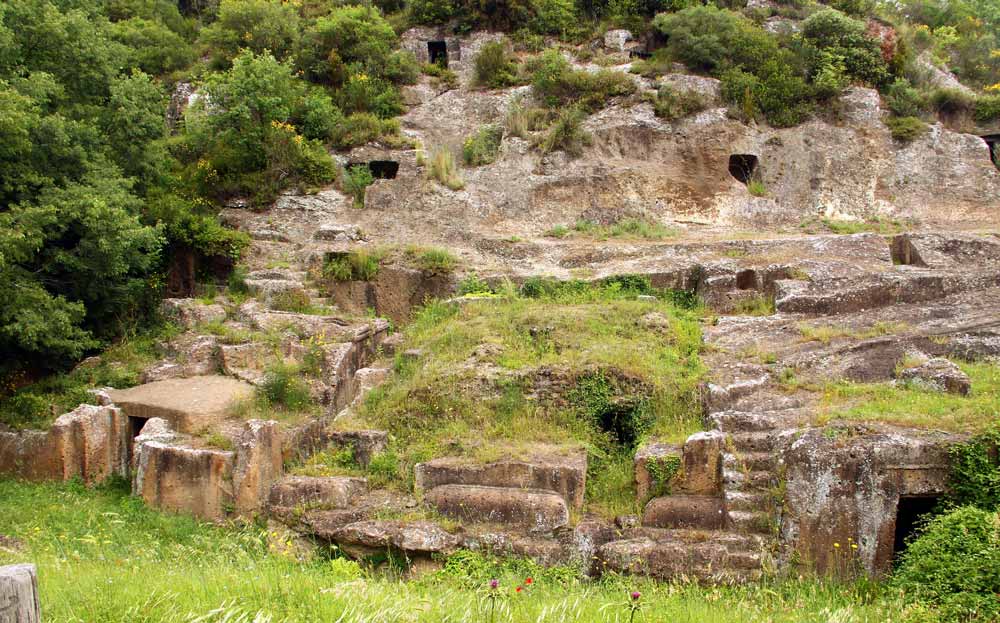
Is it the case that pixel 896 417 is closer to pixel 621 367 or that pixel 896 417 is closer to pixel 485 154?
pixel 621 367

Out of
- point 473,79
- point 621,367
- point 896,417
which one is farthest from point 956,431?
point 473,79

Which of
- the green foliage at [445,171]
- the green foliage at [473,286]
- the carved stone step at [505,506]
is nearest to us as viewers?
the carved stone step at [505,506]

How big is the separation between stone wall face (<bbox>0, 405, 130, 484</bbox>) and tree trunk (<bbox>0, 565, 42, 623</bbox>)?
9.26m

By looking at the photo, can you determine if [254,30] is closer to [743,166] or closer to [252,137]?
[252,137]

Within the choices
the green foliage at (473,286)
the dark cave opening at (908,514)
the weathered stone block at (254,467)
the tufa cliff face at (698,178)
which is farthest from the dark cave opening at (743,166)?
the weathered stone block at (254,467)

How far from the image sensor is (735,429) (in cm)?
A: 948

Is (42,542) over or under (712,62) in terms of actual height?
under

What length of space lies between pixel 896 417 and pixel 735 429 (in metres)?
1.84

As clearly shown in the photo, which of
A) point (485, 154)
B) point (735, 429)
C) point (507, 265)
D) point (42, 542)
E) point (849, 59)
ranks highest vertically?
point (849, 59)

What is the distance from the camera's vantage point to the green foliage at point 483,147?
66.3ft

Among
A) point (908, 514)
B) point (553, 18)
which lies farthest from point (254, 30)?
point (908, 514)

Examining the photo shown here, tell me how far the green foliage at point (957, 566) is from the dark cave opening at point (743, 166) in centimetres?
1455

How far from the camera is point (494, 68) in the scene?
22.5 m

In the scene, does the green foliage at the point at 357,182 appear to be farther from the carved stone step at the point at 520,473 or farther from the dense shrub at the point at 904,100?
the dense shrub at the point at 904,100
